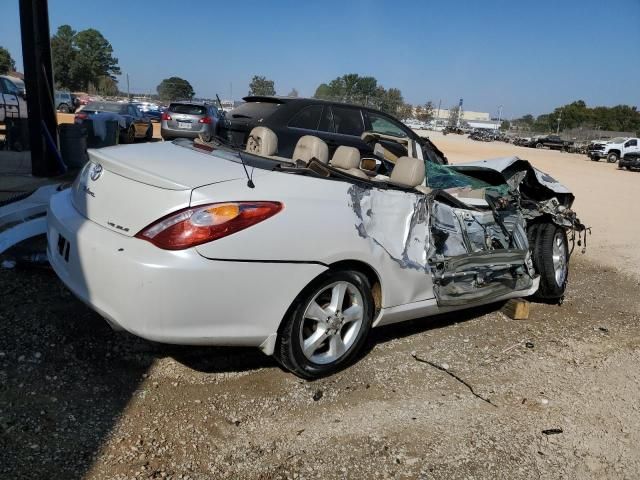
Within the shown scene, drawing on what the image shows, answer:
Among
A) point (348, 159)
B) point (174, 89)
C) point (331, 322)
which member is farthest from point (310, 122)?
point (174, 89)

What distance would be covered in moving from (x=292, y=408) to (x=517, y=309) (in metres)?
2.52

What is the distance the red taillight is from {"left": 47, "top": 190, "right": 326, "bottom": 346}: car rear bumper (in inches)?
2.0

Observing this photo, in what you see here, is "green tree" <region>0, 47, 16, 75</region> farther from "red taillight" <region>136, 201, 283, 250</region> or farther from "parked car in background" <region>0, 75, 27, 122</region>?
"red taillight" <region>136, 201, 283, 250</region>

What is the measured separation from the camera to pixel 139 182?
9.45ft

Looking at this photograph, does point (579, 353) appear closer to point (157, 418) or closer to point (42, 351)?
point (157, 418)

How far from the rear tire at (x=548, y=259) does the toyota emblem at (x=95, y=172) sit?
3724 millimetres

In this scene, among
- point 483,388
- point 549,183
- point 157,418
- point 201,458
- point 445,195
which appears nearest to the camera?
point 201,458

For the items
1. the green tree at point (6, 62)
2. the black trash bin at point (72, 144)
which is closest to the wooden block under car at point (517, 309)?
the black trash bin at point (72, 144)

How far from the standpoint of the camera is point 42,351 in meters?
3.15

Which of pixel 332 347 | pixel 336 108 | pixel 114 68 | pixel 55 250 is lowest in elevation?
pixel 332 347

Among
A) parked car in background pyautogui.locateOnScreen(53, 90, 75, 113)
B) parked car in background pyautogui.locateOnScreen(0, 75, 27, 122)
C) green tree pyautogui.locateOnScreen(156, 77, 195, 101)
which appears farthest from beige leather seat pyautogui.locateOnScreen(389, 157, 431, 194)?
green tree pyautogui.locateOnScreen(156, 77, 195, 101)

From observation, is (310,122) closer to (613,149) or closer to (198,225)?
(198,225)

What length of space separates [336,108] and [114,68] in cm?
10078

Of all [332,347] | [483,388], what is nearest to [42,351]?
[332,347]
